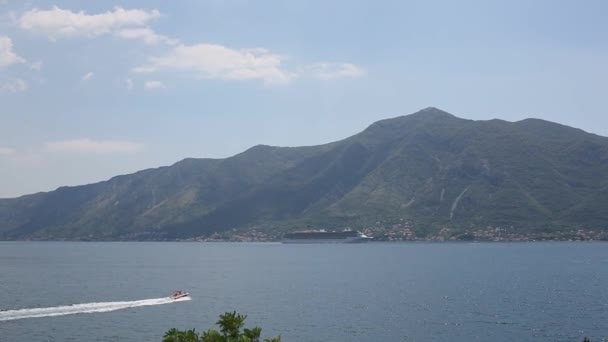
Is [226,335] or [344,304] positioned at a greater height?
[226,335]

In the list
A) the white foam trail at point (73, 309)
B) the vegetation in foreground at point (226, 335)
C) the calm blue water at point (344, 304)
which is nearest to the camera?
the vegetation in foreground at point (226, 335)

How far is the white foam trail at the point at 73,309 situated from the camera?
105 meters

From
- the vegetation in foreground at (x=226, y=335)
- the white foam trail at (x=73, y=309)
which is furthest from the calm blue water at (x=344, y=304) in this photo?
the vegetation in foreground at (x=226, y=335)

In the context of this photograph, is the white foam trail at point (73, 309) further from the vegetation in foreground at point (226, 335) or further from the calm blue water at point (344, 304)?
the vegetation in foreground at point (226, 335)

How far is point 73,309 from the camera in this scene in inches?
4382

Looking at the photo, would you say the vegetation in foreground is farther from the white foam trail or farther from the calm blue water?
the white foam trail

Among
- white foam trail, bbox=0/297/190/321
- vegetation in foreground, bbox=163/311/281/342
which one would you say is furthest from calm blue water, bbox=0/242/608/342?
vegetation in foreground, bbox=163/311/281/342

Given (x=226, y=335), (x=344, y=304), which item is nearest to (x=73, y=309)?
(x=344, y=304)

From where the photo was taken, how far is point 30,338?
8844 cm

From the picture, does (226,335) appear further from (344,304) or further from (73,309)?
(344,304)

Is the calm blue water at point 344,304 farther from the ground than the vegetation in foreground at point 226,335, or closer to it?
closer to it

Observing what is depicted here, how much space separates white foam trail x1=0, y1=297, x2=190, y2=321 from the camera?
10475cm

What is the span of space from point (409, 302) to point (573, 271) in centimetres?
8183

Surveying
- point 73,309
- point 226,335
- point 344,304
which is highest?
point 226,335
